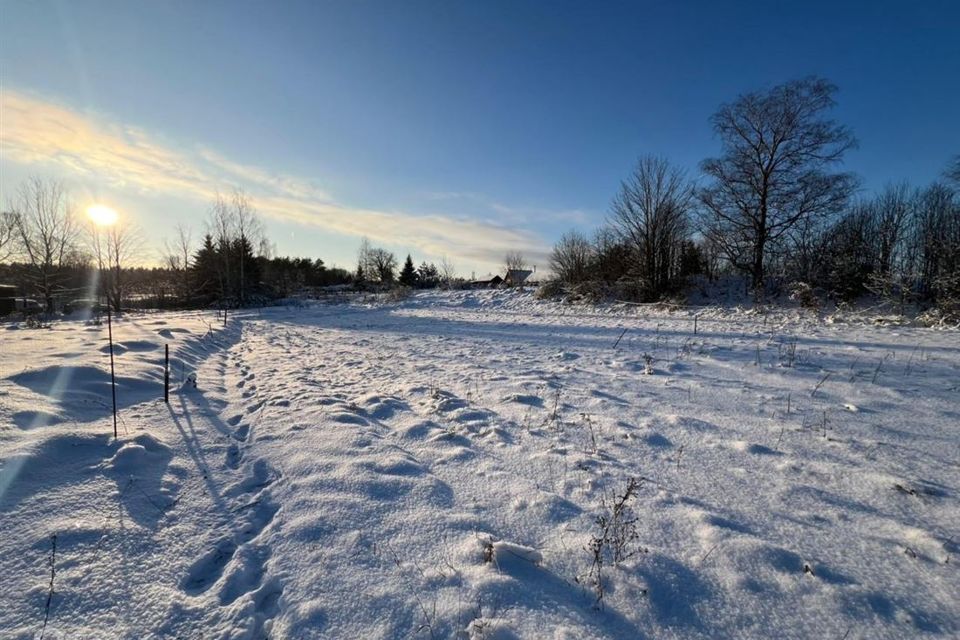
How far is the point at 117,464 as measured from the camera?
3.09 metres

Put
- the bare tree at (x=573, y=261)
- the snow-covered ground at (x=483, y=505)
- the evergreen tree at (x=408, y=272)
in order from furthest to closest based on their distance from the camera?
the evergreen tree at (x=408, y=272), the bare tree at (x=573, y=261), the snow-covered ground at (x=483, y=505)

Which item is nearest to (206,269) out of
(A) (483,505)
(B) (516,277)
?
(B) (516,277)

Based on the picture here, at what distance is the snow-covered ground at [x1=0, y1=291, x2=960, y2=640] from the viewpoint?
1.81 metres

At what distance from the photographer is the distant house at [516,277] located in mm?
29616

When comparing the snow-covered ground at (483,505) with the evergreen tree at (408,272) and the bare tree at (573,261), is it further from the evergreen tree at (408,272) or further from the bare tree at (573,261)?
the evergreen tree at (408,272)

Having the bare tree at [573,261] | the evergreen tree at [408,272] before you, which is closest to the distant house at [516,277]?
the bare tree at [573,261]

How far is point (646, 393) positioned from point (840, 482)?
226 cm

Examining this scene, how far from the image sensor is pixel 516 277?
35.2 metres

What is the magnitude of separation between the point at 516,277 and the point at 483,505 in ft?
109

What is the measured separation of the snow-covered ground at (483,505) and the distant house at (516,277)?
2387 centimetres

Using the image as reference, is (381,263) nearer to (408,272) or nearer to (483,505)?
(408,272)

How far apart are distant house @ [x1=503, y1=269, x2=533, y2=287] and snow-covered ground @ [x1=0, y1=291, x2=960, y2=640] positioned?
23.9 meters

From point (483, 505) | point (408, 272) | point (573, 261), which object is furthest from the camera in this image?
point (408, 272)

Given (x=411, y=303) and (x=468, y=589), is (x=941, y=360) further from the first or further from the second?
(x=411, y=303)
